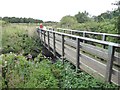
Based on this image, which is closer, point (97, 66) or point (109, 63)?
point (109, 63)

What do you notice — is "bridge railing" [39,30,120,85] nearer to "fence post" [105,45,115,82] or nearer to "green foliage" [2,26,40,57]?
"fence post" [105,45,115,82]

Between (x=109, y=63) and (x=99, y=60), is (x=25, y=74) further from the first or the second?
(x=109, y=63)

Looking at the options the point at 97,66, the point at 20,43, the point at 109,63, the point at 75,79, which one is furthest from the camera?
the point at 20,43

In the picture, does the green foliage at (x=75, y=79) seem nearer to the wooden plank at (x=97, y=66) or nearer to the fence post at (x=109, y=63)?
the wooden plank at (x=97, y=66)

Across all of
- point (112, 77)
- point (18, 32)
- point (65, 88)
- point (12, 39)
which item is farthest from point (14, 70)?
point (18, 32)

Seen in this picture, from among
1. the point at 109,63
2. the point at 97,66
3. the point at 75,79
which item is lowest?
the point at 75,79

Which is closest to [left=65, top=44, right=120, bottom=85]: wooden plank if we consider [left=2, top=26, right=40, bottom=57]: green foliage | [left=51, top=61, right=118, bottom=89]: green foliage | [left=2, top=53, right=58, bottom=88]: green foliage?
[left=51, top=61, right=118, bottom=89]: green foliage

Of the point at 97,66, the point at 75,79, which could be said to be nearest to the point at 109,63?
the point at 97,66

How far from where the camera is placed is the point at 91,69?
477 centimetres

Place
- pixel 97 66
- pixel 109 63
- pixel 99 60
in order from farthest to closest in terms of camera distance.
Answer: pixel 99 60, pixel 97 66, pixel 109 63

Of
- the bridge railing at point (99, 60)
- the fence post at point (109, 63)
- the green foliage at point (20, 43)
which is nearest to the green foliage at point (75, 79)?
the bridge railing at point (99, 60)

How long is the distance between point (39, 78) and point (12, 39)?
10.1 meters

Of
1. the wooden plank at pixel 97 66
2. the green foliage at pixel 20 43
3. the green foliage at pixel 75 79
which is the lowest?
the green foliage at pixel 20 43

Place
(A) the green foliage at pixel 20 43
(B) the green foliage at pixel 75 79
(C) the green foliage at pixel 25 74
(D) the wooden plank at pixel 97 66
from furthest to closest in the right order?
(A) the green foliage at pixel 20 43, (C) the green foliage at pixel 25 74, (B) the green foliage at pixel 75 79, (D) the wooden plank at pixel 97 66
